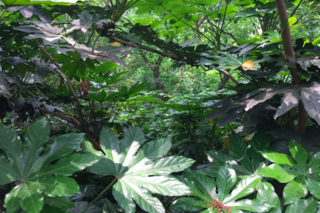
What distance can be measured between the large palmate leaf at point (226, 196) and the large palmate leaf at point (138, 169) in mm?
108

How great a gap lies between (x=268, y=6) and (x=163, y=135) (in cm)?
108

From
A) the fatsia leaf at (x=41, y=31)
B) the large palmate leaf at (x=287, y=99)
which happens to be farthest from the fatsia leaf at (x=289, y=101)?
the fatsia leaf at (x=41, y=31)

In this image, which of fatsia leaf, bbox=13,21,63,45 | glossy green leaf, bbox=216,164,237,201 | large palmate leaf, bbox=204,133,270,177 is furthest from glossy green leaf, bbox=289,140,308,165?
fatsia leaf, bbox=13,21,63,45

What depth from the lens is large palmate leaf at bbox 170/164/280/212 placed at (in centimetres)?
61

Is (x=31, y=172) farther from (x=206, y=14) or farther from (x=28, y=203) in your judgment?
(x=206, y=14)

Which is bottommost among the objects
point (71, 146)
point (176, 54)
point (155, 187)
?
point (155, 187)

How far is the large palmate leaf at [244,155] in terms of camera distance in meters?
0.85

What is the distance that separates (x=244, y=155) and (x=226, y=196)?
270 mm

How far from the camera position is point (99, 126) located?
111 cm

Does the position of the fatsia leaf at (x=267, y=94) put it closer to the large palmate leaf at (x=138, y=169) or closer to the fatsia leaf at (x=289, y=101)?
the fatsia leaf at (x=289, y=101)

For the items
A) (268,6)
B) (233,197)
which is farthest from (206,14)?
(233,197)

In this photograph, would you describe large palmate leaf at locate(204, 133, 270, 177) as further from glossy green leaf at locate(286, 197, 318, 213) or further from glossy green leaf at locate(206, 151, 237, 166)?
glossy green leaf at locate(286, 197, 318, 213)

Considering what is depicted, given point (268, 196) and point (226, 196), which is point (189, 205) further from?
point (268, 196)

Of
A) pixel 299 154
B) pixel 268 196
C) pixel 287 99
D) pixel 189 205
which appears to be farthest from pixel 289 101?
pixel 189 205
